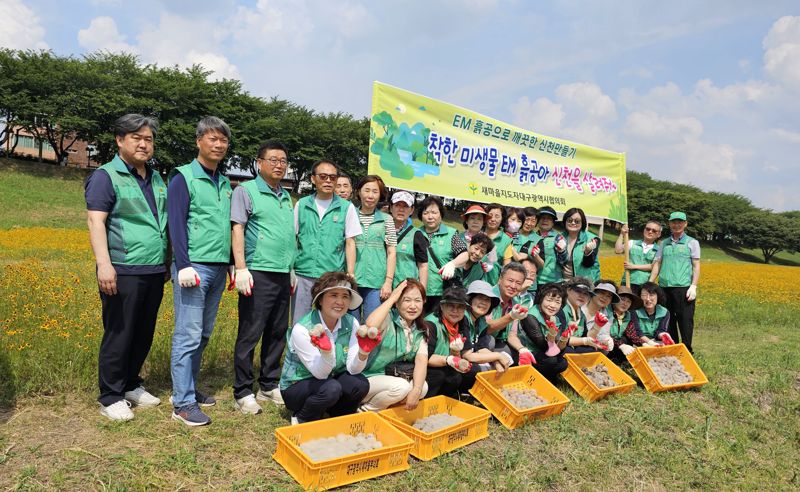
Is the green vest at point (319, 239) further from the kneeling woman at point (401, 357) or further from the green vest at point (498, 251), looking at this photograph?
the green vest at point (498, 251)

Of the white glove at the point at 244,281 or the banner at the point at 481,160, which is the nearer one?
the white glove at the point at 244,281

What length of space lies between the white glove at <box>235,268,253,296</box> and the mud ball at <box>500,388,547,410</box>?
241cm

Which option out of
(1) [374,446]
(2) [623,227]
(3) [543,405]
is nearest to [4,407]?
(1) [374,446]

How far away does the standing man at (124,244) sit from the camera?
354 cm

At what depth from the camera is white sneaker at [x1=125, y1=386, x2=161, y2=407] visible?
4043 mm

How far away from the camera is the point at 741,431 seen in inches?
180

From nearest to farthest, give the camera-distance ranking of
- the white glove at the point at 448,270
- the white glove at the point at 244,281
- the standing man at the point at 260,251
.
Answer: the white glove at the point at 244,281 < the standing man at the point at 260,251 < the white glove at the point at 448,270

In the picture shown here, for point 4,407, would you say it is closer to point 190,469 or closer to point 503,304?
point 190,469

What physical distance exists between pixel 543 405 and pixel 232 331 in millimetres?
3750

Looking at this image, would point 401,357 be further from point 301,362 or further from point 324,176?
point 324,176

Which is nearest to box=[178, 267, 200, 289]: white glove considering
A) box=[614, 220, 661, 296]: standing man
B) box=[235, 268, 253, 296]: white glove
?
box=[235, 268, 253, 296]: white glove

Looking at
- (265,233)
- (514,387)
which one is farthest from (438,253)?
(265,233)

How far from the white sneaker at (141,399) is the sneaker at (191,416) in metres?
0.35

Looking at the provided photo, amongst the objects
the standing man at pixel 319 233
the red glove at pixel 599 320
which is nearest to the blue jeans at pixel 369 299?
the standing man at pixel 319 233
